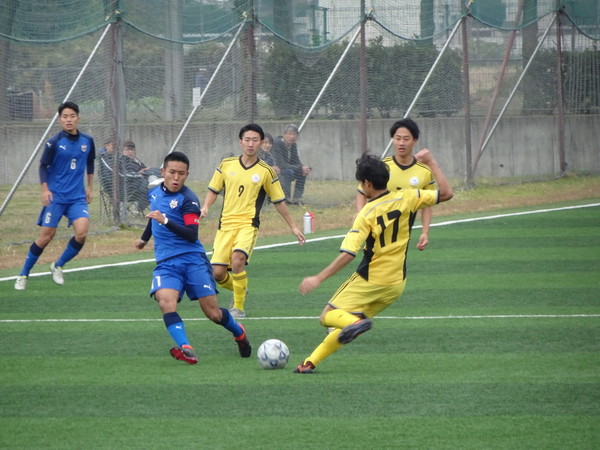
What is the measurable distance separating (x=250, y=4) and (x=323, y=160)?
477 cm

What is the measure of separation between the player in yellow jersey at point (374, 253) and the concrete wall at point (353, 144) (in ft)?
35.0

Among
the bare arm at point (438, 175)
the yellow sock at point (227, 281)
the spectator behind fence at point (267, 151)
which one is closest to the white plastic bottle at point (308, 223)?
the spectator behind fence at point (267, 151)

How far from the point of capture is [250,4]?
19844mm

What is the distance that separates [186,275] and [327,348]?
1530mm

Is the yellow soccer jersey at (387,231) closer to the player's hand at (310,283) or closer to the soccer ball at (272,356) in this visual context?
the player's hand at (310,283)

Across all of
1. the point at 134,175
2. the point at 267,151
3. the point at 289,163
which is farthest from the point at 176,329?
the point at 289,163

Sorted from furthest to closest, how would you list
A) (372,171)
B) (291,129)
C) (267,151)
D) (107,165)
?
(291,129) → (267,151) → (107,165) → (372,171)

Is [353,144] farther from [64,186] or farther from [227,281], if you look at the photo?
[227,281]

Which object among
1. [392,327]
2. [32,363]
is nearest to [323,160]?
[392,327]

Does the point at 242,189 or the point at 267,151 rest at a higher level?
the point at 267,151

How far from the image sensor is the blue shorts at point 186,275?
8.86 m

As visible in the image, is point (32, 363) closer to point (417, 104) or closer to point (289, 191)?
point (289, 191)

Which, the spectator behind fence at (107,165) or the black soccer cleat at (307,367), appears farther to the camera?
Answer: the spectator behind fence at (107,165)

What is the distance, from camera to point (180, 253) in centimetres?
895
